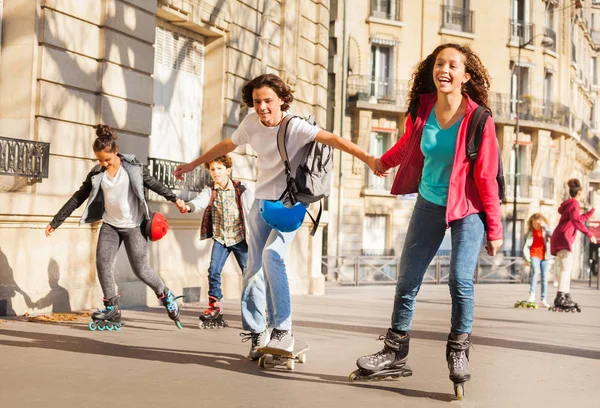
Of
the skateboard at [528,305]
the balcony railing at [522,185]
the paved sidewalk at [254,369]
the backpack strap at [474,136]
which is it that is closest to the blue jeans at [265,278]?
the paved sidewalk at [254,369]

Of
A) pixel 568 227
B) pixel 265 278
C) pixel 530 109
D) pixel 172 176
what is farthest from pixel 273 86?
pixel 530 109

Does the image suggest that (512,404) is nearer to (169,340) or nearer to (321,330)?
(169,340)

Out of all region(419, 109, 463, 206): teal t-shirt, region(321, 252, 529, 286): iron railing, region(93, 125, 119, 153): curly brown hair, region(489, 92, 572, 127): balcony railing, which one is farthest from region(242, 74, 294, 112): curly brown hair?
region(489, 92, 572, 127): balcony railing

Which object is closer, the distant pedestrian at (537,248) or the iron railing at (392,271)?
the distant pedestrian at (537,248)

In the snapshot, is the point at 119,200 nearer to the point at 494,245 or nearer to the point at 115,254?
the point at 115,254

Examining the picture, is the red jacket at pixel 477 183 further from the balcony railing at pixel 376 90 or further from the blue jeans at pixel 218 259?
the balcony railing at pixel 376 90

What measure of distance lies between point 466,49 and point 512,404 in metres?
2.06

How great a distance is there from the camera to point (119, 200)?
8.53 metres

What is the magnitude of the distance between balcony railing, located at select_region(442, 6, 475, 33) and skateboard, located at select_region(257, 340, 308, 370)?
121 ft

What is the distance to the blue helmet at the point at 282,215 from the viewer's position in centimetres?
635

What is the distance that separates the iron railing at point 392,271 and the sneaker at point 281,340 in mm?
20465

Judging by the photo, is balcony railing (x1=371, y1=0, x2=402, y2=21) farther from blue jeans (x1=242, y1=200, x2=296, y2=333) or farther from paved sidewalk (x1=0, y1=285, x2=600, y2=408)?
blue jeans (x1=242, y1=200, x2=296, y2=333)

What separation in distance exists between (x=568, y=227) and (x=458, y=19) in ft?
97.6

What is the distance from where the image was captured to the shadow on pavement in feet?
19.4
